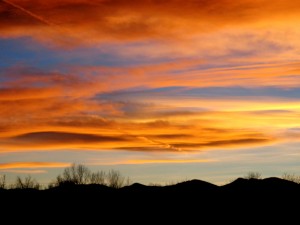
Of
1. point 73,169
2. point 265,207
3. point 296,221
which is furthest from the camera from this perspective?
point 73,169

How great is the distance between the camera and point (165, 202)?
2394 inches

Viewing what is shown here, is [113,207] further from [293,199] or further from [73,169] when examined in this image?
[73,169]

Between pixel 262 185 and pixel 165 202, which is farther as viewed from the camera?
pixel 262 185

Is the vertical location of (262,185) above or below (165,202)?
above

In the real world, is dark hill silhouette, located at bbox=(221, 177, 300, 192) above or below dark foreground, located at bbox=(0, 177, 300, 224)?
above

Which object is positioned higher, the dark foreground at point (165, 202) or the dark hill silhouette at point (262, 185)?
the dark hill silhouette at point (262, 185)

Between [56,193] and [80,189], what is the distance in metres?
2.17

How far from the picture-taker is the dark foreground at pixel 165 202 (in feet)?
188

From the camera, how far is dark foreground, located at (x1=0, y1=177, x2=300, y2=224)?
57.3 metres

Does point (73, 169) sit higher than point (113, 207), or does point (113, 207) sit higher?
point (73, 169)

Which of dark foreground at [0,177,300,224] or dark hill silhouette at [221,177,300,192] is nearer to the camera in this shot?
dark foreground at [0,177,300,224]

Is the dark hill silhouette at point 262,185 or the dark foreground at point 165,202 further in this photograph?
the dark hill silhouette at point 262,185

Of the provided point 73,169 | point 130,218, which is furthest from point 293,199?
point 73,169

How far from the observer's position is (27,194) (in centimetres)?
6150
